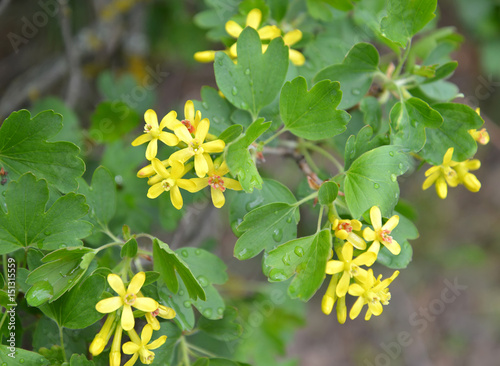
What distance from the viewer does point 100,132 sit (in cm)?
187

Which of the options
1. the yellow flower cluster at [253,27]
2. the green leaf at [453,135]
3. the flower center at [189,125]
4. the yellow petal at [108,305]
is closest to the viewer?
the yellow petal at [108,305]

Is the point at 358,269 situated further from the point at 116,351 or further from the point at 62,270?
the point at 62,270

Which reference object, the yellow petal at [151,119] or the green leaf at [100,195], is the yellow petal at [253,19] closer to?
the yellow petal at [151,119]

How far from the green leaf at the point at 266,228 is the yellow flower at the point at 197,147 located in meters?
0.18

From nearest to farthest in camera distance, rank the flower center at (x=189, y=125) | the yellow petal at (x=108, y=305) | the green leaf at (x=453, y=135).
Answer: the yellow petal at (x=108, y=305), the flower center at (x=189, y=125), the green leaf at (x=453, y=135)

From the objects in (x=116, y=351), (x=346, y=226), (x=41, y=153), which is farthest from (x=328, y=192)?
(x=41, y=153)

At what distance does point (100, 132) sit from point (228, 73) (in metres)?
0.88

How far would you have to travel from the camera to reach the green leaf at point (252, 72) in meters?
1.21

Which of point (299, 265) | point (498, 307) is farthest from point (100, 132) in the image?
point (498, 307)

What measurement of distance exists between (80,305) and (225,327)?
1.51ft

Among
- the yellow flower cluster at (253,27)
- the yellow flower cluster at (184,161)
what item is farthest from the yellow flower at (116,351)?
the yellow flower cluster at (253,27)

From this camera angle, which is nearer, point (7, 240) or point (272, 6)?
point (7, 240)

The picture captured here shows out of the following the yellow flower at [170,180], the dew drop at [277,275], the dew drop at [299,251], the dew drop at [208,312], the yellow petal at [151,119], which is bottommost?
Answer: the dew drop at [208,312]

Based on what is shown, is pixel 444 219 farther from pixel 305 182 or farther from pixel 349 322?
pixel 305 182
